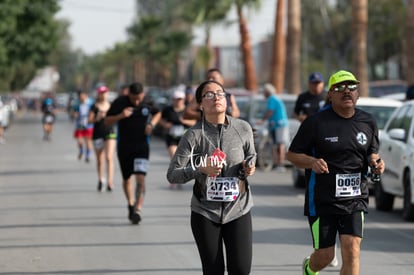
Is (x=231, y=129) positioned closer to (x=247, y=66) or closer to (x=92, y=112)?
(x=92, y=112)

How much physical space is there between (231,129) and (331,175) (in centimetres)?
100

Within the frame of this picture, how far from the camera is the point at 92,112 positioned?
20609mm

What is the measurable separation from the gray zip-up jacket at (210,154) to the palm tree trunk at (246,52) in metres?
37.2

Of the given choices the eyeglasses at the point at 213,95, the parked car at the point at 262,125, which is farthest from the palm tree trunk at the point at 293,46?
the eyeglasses at the point at 213,95

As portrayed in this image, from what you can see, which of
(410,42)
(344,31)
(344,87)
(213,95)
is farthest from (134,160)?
(344,31)

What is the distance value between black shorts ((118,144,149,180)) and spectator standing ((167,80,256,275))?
691 centimetres

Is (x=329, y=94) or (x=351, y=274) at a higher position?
(x=329, y=94)

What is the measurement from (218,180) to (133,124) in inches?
293

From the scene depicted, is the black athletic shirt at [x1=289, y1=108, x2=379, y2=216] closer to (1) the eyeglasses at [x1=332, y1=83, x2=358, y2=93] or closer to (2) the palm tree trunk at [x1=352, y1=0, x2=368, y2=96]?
(1) the eyeglasses at [x1=332, y1=83, x2=358, y2=93]

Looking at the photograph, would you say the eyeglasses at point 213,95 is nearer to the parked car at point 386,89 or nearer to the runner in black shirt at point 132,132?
the runner in black shirt at point 132,132

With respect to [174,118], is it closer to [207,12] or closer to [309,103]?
[309,103]

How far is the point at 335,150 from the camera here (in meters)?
8.29

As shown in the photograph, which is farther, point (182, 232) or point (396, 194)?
point (396, 194)

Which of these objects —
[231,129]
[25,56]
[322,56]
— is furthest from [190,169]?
[322,56]
